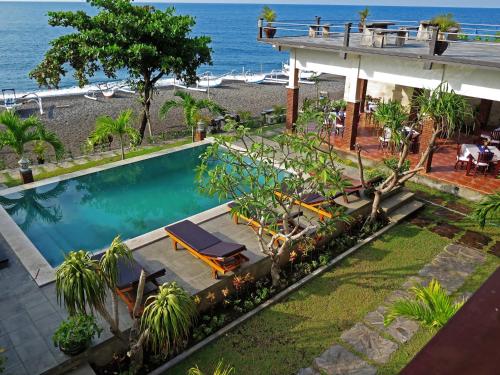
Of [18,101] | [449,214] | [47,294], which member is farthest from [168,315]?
[18,101]

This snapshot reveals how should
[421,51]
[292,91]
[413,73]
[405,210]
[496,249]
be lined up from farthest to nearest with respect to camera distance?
[292,91] < [421,51] < [413,73] < [405,210] < [496,249]

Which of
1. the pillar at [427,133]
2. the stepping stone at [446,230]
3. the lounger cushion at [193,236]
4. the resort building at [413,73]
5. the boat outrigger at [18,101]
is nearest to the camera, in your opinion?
the lounger cushion at [193,236]

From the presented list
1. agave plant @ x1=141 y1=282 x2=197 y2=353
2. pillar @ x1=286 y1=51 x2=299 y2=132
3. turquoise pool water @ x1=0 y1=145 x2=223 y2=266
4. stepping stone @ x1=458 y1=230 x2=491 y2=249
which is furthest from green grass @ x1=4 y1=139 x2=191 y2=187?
stepping stone @ x1=458 y1=230 x2=491 y2=249

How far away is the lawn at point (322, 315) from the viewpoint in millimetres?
7508

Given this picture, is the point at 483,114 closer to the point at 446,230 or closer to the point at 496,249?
the point at 446,230

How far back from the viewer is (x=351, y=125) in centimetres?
1708

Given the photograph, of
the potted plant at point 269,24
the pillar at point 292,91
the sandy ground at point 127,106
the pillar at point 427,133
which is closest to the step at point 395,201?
the pillar at point 427,133

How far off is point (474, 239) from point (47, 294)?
34.8 feet

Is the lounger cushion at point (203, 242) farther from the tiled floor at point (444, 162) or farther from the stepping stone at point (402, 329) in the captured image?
the tiled floor at point (444, 162)

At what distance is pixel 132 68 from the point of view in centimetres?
1822

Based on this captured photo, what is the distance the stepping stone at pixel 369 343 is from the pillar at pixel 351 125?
33.9 ft

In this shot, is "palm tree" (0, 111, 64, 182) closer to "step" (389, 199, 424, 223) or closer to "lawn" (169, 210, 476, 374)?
"lawn" (169, 210, 476, 374)

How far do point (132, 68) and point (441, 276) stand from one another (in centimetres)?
1462

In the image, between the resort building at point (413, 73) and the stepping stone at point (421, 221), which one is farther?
the resort building at point (413, 73)
